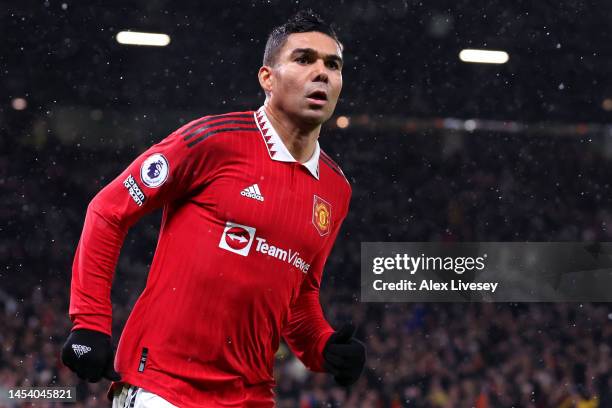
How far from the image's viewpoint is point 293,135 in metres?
1.62

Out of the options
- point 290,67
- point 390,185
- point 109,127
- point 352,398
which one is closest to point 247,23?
point 109,127

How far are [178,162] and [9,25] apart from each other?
185 inches

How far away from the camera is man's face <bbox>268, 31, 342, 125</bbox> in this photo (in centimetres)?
159

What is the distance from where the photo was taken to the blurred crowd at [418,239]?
21.5ft

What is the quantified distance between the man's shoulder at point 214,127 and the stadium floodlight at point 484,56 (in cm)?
487

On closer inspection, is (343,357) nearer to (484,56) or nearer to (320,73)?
(320,73)

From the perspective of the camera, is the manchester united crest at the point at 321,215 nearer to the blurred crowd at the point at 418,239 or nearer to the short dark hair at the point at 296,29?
the short dark hair at the point at 296,29

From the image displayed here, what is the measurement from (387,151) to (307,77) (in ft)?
17.9

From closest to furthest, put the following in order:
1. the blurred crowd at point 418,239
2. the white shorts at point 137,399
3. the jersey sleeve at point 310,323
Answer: the white shorts at point 137,399
the jersey sleeve at point 310,323
the blurred crowd at point 418,239

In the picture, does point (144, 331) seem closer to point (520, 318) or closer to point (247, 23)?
point (247, 23)

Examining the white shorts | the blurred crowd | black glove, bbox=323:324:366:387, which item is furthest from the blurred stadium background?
the white shorts

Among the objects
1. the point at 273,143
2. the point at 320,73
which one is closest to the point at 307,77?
the point at 320,73

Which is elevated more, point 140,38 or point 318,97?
point 140,38

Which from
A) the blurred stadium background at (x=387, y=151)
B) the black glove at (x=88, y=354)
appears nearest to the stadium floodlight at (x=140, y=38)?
the blurred stadium background at (x=387, y=151)
